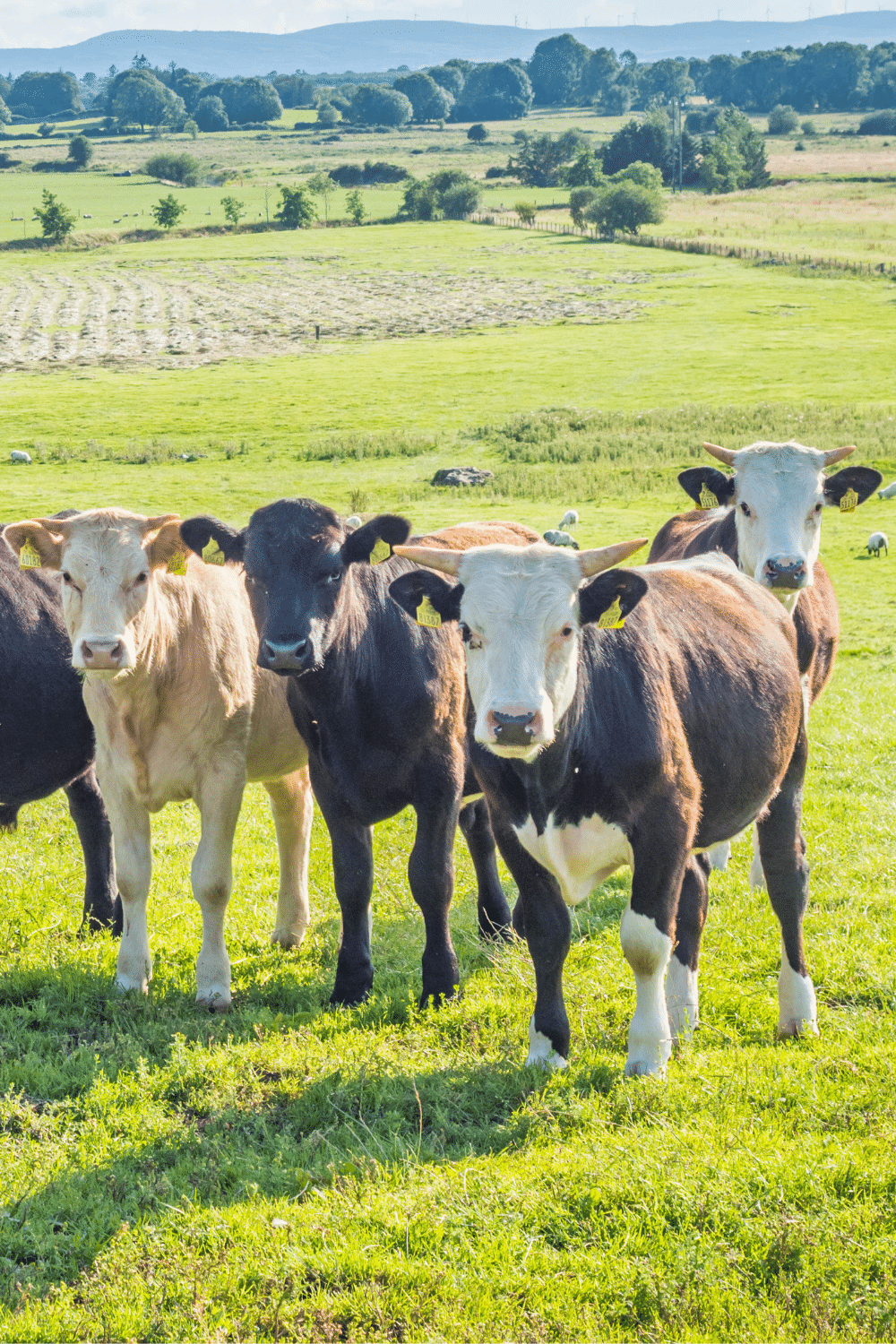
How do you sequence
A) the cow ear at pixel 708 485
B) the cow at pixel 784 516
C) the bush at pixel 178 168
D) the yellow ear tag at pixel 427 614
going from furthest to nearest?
the bush at pixel 178 168 → the cow ear at pixel 708 485 → the cow at pixel 784 516 → the yellow ear tag at pixel 427 614

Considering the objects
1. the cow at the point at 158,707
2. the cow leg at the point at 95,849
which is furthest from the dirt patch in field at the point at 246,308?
the cow at the point at 158,707

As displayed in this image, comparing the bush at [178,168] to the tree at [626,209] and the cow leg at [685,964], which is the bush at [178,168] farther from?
the cow leg at [685,964]

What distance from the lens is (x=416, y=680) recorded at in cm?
634

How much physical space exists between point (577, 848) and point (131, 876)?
2643 millimetres

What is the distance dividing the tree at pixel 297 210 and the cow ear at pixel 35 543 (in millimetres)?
104738

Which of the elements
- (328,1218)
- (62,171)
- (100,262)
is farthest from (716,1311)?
(62,171)

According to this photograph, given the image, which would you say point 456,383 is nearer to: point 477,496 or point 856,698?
point 477,496

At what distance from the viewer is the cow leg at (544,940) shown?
5352 mm

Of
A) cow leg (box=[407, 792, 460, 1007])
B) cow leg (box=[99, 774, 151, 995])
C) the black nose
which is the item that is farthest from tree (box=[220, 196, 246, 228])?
the black nose

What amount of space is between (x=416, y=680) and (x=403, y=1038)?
68.6 inches

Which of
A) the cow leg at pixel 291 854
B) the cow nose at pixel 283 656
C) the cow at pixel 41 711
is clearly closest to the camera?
the cow nose at pixel 283 656

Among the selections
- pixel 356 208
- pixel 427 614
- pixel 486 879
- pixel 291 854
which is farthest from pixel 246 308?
pixel 427 614

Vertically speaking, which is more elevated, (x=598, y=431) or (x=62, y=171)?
(x=62, y=171)

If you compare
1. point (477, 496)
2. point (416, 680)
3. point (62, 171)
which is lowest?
point (477, 496)
